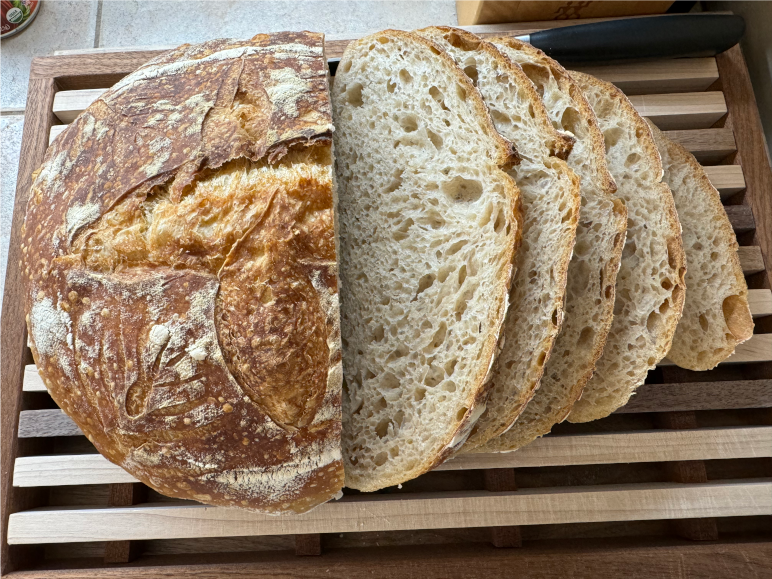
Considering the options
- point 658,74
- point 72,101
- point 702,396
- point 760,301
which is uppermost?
point 658,74

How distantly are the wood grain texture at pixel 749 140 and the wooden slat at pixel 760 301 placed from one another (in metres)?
0.05

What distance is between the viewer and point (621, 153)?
1.94 metres

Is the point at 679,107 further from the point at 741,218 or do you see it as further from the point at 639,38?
the point at 741,218

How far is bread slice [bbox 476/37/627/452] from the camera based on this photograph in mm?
1717

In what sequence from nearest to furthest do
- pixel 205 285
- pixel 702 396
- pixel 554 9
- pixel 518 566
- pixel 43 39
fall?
pixel 205 285 → pixel 518 566 → pixel 702 396 → pixel 554 9 → pixel 43 39

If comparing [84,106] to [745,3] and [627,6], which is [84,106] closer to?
[627,6]

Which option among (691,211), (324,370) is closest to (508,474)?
(324,370)

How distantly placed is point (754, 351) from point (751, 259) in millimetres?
364

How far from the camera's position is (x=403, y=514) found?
203 cm

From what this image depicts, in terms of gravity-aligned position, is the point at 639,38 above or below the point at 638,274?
above

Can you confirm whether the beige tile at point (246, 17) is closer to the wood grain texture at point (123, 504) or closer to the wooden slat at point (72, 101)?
the wooden slat at point (72, 101)

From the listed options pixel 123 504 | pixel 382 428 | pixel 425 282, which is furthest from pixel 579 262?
pixel 123 504

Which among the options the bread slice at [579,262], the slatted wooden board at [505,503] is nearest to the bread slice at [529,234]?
the bread slice at [579,262]

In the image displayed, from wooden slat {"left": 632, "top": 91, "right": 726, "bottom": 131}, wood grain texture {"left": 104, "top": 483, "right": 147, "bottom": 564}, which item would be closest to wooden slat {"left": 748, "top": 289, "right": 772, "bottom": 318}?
wooden slat {"left": 632, "top": 91, "right": 726, "bottom": 131}
